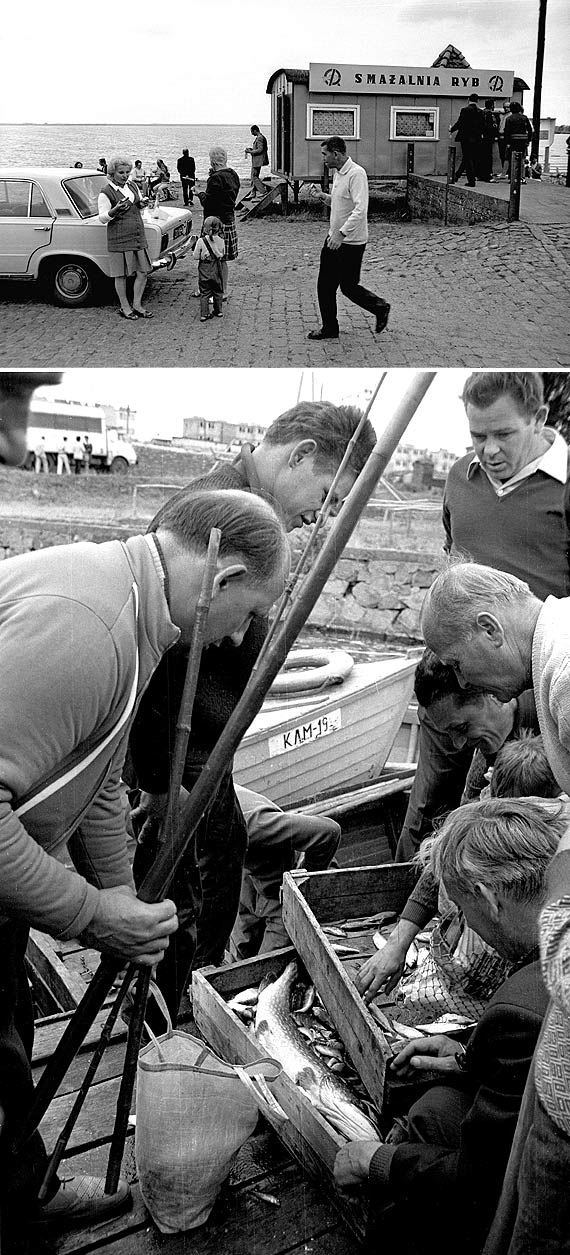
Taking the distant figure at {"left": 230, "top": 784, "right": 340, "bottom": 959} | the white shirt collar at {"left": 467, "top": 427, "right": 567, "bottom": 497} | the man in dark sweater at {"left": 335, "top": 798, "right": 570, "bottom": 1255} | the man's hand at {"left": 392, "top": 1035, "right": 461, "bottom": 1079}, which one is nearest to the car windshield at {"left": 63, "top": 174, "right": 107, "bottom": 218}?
the white shirt collar at {"left": 467, "top": 427, "right": 567, "bottom": 497}

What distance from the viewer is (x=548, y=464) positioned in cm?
156

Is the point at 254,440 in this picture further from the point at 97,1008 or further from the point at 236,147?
the point at 97,1008

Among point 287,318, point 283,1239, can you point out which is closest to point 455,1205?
point 283,1239

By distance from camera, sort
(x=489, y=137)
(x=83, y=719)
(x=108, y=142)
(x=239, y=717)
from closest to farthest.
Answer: (x=83, y=719) < (x=239, y=717) < (x=108, y=142) < (x=489, y=137)

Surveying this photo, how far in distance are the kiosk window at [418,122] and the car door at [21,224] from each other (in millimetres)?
688

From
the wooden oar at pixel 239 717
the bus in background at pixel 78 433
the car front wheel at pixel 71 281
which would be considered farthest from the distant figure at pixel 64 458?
the car front wheel at pixel 71 281

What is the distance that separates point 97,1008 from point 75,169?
1484 millimetres

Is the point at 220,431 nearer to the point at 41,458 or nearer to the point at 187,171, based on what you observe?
the point at 41,458

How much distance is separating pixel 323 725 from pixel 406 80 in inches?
47.3

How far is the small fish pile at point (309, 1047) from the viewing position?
1.58m

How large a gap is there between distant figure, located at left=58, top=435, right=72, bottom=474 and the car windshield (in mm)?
649

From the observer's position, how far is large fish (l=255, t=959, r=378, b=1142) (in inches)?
61.2

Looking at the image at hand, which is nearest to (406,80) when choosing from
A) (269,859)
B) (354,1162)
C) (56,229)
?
(56,229)

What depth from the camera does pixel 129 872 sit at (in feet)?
5.01
